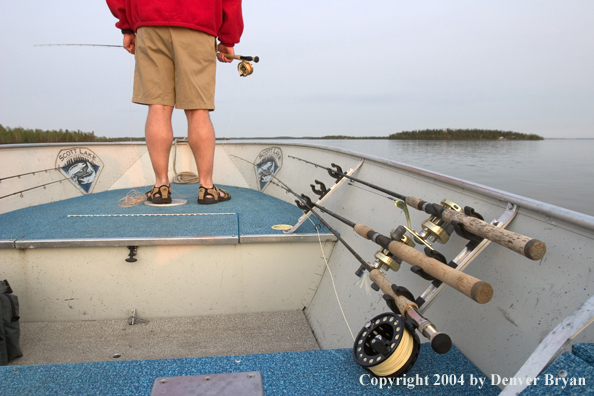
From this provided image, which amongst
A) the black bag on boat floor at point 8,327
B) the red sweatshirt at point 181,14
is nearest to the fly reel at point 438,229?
the black bag on boat floor at point 8,327

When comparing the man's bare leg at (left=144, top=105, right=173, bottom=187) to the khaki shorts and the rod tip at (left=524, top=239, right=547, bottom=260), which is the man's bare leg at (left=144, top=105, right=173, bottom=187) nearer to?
the khaki shorts

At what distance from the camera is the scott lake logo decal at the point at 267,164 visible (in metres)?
3.81

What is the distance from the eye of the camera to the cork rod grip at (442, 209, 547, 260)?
79 centimetres

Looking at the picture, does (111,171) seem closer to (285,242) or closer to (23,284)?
(23,284)

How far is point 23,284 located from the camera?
1898mm

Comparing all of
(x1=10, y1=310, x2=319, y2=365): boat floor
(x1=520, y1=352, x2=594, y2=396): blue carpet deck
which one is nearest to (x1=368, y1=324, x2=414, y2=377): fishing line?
(x1=520, y1=352, x2=594, y2=396): blue carpet deck

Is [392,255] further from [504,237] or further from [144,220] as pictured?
[144,220]

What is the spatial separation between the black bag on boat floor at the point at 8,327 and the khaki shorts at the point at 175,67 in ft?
4.99

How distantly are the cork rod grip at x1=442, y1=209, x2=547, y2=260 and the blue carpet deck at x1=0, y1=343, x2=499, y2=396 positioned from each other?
37 centimetres

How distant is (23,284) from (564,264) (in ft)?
7.55

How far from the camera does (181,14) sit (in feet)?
7.93

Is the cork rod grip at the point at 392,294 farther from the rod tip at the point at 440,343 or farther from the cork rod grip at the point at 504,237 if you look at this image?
the cork rod grip at the point at 504,237

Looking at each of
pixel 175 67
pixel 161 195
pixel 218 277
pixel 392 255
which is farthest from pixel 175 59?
pixel 392 255

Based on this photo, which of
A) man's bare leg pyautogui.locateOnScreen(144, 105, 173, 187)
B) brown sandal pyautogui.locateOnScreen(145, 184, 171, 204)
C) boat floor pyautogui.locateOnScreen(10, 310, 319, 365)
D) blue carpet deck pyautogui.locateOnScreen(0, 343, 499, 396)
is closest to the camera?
blue carpet deck pyautogui.locateOnScreen(0, 343, 499, 396)
